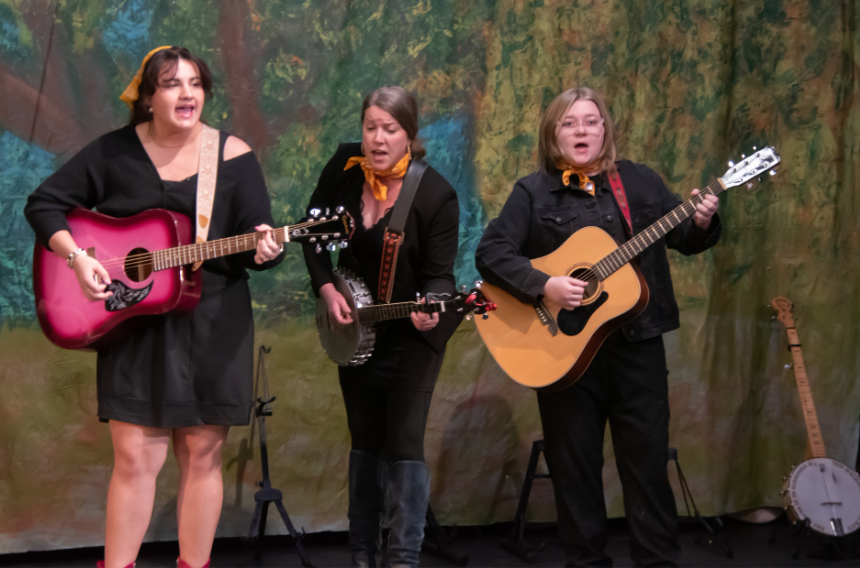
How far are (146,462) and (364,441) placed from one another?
0.78 m

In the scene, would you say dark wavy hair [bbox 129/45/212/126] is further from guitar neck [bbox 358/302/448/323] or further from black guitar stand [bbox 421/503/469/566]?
black guitar stand [bbox 421/503/469/566]

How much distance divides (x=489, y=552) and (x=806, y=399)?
1.89 metres

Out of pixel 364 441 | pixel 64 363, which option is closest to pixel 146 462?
pixel 364 441

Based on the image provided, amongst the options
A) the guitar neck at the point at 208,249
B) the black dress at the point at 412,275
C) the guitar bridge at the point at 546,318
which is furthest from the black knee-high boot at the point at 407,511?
the guitar neck at the point at 208,249

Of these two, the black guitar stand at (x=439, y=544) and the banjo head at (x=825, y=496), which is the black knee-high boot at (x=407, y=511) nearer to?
the black guitar stand at (x=439, y=544)

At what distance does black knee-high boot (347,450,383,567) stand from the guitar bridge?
91cm

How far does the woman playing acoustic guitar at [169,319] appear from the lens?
9.20 feet

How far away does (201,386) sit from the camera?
284cm

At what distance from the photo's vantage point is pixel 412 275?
10.3ft

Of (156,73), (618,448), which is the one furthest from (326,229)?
Answer: (618,448)

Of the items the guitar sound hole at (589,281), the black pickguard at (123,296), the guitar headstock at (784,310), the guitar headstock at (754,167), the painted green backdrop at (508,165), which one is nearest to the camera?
the black pickguard at (123,296)

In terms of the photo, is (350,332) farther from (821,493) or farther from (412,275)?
(821,493)

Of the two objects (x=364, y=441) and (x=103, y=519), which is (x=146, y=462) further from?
(x=103, y=519)

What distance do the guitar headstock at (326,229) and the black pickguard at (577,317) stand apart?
1013 millimetres
